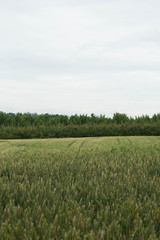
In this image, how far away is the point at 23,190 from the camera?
275cm

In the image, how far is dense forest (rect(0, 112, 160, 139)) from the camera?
14.4 meters

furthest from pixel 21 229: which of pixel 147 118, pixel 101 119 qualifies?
pixel 147 118

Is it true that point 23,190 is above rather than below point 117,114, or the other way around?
below

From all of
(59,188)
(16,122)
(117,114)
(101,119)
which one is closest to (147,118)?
(117,114)

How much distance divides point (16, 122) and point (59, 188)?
14340 mm

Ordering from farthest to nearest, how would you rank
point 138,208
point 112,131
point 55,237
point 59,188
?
point 112,131
point 59,188
point 138,208
point 55,237

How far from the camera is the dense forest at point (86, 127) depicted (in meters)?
14.4

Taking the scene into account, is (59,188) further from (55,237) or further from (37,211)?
(55,237)

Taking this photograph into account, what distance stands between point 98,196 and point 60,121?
1358cm

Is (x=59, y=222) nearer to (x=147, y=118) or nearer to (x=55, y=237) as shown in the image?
(x=55, y=237)

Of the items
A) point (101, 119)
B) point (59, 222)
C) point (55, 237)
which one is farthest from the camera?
point (101, 119)

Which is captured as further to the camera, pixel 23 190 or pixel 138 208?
pixel 23 190

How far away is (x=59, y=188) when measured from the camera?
2.96m

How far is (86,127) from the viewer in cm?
1445
